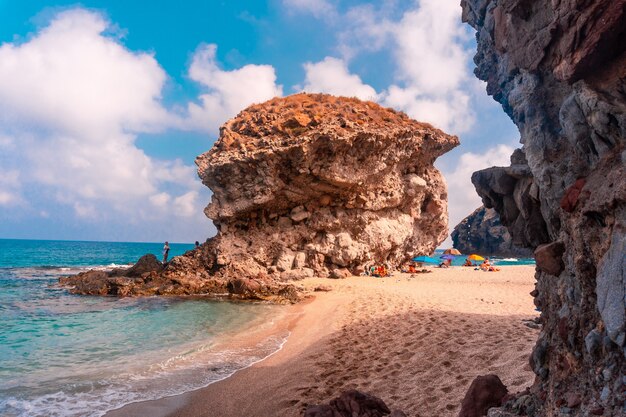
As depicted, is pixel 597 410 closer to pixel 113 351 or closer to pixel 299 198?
pixel 113 351

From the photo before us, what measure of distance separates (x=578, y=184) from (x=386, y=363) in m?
5.63

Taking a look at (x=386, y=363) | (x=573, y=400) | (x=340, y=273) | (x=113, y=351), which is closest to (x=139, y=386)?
(x=113, y=351)

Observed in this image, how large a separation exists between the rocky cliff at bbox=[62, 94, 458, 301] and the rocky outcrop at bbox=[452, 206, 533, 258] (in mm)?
61001

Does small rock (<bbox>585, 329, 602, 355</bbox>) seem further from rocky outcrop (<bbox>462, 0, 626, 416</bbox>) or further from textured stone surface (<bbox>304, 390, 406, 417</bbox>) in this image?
textured stone surface (<bbox>304, 390, 406, 417</bbox>)

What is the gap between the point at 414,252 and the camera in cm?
3266

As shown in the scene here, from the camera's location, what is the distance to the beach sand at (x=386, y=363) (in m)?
6.38

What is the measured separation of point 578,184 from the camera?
13.1 ft

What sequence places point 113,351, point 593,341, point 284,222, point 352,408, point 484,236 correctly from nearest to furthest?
point 593,341 → point 352,408 → point 113,351 → point 284,222 → point 484,236

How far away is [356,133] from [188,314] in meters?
15.9

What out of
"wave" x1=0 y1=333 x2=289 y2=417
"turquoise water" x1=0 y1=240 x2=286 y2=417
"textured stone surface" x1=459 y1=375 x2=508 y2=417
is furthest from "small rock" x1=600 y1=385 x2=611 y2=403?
"turquoise water" x1=0 y1=240 x2=286 y2=417

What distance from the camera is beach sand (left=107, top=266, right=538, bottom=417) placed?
6383 mm

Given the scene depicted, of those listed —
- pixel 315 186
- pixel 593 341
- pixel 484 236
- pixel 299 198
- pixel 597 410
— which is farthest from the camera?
pixel 484 236

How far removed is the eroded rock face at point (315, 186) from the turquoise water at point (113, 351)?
886 cm

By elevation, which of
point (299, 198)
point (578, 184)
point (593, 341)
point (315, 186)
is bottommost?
point (593, 341)
